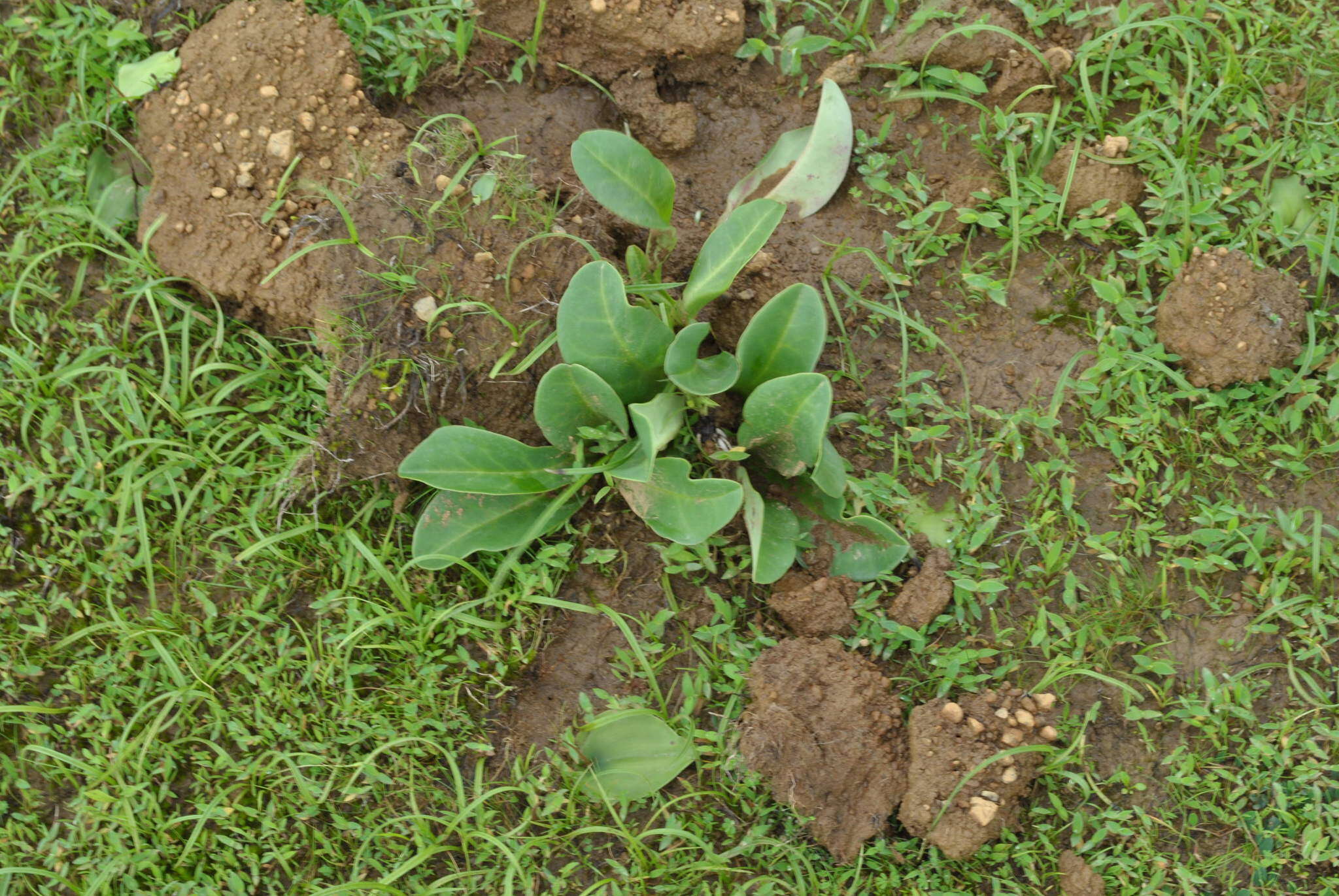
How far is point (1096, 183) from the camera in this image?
2199 mm

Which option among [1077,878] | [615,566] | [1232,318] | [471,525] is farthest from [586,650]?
[1232,318]

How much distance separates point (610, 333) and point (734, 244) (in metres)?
0.31

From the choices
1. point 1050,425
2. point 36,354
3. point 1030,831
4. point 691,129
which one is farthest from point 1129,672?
point 36,354

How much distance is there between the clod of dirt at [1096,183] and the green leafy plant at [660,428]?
29.0 inches

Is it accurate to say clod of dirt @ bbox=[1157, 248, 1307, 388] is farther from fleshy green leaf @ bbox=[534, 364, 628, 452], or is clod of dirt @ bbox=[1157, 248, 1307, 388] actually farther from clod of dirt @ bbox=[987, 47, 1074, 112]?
fleshy green leaf @ bbox=[534, 364, 628, 452]

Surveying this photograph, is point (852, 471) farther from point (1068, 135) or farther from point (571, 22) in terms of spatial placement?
point (571, 22)

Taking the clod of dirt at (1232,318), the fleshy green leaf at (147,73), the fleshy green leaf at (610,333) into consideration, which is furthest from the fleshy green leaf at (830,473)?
the fleshy green leaf at (147,73)

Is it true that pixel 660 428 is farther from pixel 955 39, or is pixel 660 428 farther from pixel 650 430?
pixel 955 39

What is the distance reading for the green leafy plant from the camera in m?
1.89

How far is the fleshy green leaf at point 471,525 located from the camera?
1994mm

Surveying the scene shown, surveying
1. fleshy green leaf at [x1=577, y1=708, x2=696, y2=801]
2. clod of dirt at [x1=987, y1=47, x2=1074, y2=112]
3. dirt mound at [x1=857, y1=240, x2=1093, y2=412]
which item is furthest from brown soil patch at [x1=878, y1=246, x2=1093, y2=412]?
fleshy green leaf at [x1=577, y1=708, x2=696, y2=801]

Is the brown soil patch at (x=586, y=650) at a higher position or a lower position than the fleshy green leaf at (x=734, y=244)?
lower

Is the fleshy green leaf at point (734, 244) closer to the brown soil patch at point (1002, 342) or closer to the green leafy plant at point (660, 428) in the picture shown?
the green leafy plant at point (660, 428)

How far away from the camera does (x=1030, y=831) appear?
196 cm
